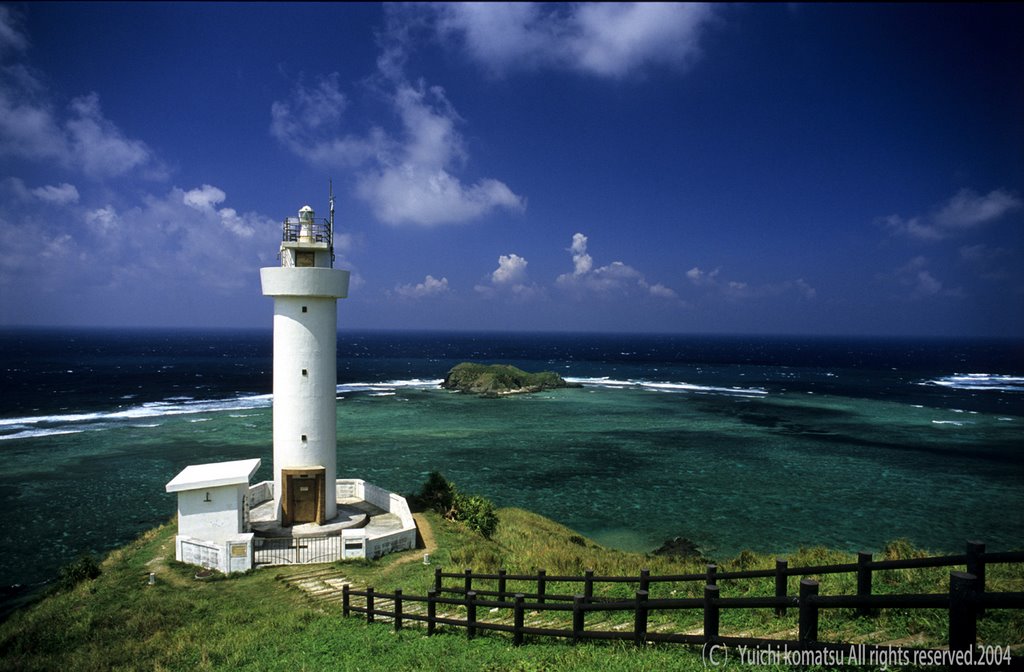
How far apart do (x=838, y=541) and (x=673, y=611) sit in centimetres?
1951

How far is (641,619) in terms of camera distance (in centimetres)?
763

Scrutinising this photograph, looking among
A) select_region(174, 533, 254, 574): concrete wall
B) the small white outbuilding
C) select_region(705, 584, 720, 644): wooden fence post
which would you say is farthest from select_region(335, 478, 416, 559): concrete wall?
select_region(705, 584, 720, 644): wooden fence post

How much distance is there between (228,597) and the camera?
14375 millimetres

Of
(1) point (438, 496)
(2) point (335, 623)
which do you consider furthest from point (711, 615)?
(1) point (438, 496)

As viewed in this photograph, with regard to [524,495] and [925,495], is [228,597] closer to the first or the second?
[524,495]

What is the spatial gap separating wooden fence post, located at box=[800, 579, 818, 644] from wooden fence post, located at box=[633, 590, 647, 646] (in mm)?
1903

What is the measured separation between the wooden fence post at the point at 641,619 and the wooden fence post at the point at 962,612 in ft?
10.7

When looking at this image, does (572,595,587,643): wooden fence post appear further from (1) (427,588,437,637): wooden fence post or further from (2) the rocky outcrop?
(2) the rocky outcrop

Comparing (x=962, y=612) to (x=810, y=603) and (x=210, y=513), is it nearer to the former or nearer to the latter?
(x=810, y=603)

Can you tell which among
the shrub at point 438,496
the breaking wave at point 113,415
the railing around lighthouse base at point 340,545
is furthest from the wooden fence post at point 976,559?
the breaking wave at point 113,415

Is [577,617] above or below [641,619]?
below

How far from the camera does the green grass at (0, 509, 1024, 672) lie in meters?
7.62

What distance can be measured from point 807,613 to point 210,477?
16489mm

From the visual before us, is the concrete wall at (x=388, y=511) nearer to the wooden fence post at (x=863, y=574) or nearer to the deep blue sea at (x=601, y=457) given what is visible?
the deep blue sea at (x=601, y=457)
